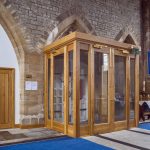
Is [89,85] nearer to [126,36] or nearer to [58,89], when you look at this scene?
[58,89]

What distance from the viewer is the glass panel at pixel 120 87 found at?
7.39 meters

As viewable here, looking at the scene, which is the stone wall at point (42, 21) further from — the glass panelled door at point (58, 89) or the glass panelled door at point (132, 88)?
the glass panelled door at point (132, 88)

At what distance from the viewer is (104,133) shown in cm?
668

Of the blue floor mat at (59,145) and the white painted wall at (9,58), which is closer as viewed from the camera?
the blue floor mat at (59,145)

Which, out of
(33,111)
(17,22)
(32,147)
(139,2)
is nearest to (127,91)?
(33,111)

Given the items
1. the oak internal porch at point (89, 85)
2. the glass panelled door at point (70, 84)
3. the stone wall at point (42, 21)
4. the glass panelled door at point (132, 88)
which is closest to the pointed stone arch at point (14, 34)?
the stone wall at point (42, 21)

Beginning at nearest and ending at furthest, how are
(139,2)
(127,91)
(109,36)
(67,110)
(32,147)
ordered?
(32,147), (67,110), (127,91), (109,36), (139,2)

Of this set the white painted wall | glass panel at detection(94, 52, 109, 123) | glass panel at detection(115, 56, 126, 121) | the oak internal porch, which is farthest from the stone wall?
glass panel at detection(115, 56, 126, 121)

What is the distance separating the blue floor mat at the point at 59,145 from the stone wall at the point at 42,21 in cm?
202

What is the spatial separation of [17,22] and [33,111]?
2.84 meters

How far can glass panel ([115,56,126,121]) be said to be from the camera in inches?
291

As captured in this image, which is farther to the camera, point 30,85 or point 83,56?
point 30,85

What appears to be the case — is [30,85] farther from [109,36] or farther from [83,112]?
[109,36]

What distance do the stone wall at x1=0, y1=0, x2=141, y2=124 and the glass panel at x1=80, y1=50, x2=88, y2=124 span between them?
64.6 inches
